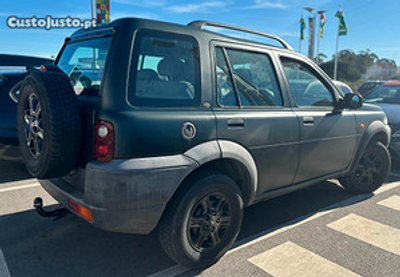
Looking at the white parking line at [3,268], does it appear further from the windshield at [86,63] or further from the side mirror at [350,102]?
the side mirror at [350,102]

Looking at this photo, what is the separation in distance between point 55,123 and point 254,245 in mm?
2074

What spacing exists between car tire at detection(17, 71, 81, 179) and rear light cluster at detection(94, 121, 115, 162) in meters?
0.17

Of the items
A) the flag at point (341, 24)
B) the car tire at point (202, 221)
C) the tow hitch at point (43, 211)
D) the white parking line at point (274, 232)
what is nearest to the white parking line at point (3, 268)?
the tow hitch at point (43, 211)

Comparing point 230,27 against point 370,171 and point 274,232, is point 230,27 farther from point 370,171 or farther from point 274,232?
point 370,171

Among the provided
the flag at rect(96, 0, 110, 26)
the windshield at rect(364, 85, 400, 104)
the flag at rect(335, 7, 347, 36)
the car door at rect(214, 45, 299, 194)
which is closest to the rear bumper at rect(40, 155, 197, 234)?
the car door at rect(214, 45, 299, 194)

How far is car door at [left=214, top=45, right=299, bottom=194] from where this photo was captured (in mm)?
2831

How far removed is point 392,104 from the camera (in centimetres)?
665

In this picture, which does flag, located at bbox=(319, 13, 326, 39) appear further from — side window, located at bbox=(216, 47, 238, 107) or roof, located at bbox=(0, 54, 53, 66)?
side window, located at bbox=(216, 47, 238, 107)

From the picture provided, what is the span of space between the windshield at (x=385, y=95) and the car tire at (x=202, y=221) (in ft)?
18.4

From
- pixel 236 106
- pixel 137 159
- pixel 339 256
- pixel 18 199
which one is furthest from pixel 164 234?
pixel 18 199

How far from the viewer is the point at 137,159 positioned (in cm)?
227

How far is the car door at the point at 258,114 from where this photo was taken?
9.29 ft

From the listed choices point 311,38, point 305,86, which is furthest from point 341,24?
point 305,86

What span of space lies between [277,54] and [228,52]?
0.73 meters
